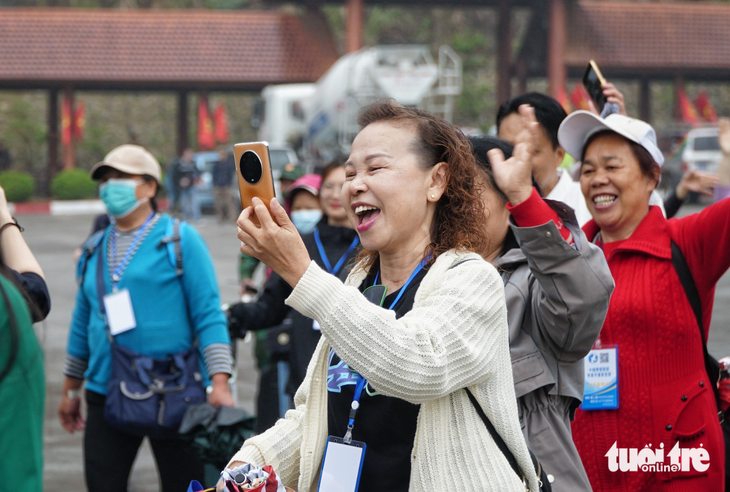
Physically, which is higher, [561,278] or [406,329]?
[561,278]

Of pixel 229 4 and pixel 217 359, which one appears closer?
pixel 217 359

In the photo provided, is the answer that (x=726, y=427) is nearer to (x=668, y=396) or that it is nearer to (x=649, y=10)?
(x=668, y=396)

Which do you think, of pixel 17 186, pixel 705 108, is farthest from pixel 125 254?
pixel 705 108

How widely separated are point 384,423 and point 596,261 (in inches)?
33.4

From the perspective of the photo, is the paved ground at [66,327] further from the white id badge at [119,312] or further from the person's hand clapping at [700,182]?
the person's hand clapping at [700,182]

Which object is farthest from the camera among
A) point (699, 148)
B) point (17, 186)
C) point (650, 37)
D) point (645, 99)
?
point (645, 99)

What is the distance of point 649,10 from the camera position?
94.3 ft

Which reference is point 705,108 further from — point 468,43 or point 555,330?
point 555,330

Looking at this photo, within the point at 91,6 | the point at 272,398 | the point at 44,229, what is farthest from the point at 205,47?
the point at 272,398

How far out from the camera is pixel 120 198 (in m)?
4.18

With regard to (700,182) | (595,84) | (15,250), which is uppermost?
(595,84)

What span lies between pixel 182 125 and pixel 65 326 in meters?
19.6

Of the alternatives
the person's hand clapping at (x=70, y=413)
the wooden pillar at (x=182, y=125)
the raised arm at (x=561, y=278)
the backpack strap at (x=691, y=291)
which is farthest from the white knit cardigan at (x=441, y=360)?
the wooden pillar at (x=182, y=125)

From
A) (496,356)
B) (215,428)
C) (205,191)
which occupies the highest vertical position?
(205,191)
